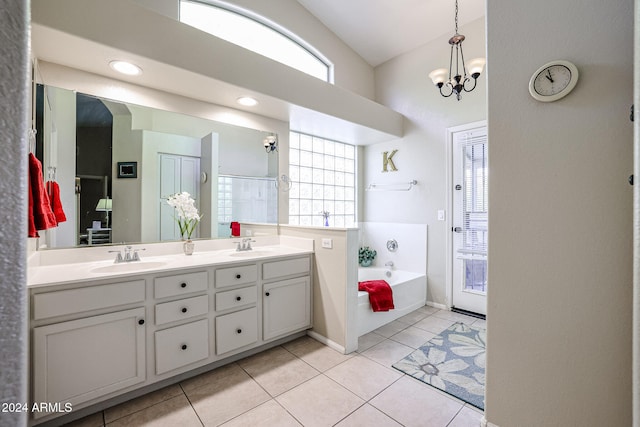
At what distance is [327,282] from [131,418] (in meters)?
1.61

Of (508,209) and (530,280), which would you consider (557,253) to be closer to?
(530,280)

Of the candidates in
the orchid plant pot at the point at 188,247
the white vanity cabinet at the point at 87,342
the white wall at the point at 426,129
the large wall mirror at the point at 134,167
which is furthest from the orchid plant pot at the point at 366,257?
the white vanity cabinet at the point at 87,342

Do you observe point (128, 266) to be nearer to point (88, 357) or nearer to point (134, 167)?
point (88, 357)

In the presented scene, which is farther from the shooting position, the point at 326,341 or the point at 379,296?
the point at 379,296

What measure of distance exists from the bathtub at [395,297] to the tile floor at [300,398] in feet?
1.39

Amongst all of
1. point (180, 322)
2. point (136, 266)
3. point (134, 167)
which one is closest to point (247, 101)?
point (134, 167)

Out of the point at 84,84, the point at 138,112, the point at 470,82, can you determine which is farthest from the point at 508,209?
the point at 84,84

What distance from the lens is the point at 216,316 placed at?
2182 mm

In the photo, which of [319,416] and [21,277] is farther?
[319,416]

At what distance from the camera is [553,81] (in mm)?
1429

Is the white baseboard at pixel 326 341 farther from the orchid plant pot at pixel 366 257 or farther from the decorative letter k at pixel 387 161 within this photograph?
the decorative letter k at pixel 387 161

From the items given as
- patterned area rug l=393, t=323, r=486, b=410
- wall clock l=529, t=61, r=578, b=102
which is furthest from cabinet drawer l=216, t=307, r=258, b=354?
wall clock l=529, t=61, r=578, b=102

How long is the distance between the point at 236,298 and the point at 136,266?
29.9 inches

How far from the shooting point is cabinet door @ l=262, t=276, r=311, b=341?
247cm
